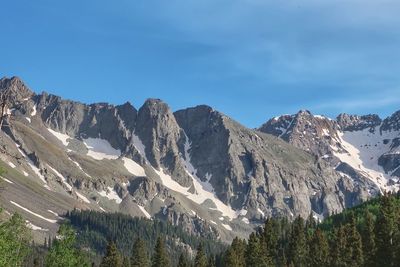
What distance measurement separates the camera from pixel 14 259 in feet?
171

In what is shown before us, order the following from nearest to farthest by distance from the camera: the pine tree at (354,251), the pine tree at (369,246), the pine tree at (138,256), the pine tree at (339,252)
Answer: the pine tree at (369,246)
the pine tree at (354,251)
the pine tree at (339,252)
the pine tree at (138,256)

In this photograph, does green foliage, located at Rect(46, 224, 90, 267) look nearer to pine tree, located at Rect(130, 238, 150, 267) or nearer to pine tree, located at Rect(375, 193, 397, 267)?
pine tree, located at Rect(375, 193, 397, 267)

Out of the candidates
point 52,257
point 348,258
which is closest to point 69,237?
point 52,257

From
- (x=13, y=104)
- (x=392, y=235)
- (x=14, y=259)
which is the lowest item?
(x=14, y=259)

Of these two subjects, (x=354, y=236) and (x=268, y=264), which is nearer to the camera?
(x=354, y=236)

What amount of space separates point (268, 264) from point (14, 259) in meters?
63.1

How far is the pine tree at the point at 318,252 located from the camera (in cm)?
10800

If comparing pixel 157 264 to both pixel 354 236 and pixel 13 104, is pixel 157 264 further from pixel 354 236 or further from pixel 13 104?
pixel 13 104

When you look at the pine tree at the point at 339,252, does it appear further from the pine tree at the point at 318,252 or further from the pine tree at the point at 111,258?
the pine tree at the point at 111,258

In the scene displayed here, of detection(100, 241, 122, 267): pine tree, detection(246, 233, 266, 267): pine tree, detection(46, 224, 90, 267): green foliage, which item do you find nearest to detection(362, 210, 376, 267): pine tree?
detection(246, 233, 266, 267): pine tree

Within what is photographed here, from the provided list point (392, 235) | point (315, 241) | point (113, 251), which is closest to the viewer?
point (392, 235)

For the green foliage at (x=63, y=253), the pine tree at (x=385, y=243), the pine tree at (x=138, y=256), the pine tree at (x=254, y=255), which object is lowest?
the green foliage at (x=63, y=253)

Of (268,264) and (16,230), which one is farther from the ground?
(268,264)

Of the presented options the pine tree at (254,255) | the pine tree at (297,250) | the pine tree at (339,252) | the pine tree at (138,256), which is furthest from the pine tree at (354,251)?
the pine tree at (138,256)
